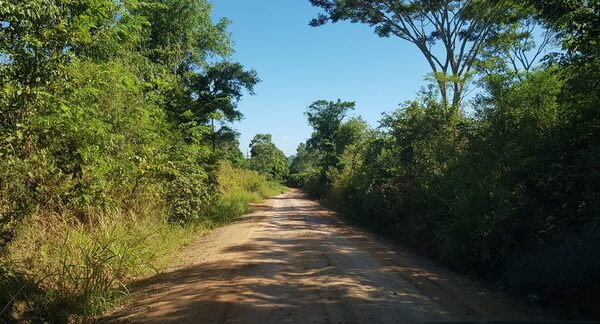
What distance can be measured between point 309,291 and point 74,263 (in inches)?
151

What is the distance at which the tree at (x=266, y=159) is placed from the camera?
243 feet

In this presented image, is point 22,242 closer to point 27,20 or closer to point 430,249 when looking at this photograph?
point 27,20

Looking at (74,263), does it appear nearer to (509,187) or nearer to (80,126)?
(80,126)

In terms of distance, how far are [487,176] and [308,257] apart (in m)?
4.34

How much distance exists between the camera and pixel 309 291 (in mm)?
7102

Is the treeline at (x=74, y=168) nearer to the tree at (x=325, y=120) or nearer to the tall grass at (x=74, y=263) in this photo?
the tall grass at (x=74, y=263)

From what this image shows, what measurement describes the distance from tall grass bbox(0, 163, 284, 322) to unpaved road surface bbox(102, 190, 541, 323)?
0.44 m

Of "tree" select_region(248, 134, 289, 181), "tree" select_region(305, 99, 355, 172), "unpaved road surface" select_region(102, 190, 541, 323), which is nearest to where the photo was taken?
"unpaved road surface" select_region(102, 190, 541, 323)

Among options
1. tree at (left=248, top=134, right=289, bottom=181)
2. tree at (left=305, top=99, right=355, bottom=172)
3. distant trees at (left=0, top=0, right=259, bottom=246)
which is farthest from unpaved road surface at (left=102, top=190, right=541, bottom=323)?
tree at (left=248, top=134, right=289, bottom=181)

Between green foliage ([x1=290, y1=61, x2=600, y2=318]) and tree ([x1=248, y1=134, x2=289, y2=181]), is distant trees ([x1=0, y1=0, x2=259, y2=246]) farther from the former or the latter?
tree ([x1=248, y1=134, x2=289, y2=181])

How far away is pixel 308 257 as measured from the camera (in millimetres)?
10367

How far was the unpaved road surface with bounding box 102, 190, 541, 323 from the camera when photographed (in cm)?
588

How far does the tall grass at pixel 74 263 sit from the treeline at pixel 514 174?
6.47m

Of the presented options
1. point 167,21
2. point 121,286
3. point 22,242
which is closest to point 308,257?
point 121,286
